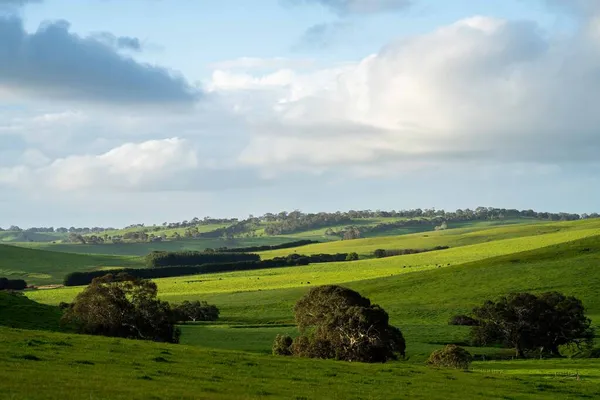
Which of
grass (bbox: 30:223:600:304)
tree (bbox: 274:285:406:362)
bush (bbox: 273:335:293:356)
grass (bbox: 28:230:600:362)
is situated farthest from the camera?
grass (bbox: 30:223:600:304)

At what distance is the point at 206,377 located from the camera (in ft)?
107

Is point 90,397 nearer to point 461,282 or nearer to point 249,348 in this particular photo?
point 249,348

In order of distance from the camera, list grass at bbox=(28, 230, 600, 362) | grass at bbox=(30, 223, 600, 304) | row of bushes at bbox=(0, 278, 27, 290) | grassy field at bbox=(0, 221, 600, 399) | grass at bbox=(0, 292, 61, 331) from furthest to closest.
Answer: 1. row of bushes at bbox=(0, 278, 27, 290)
2. grass at bbox=(30, 223, 600, 304)
3. grass at bbox=(28, 230, 600, 362)
4. grass at bbox=(0, 292, 61, 331)
5. grassy field at bbox=(0, 221, 600, 399)

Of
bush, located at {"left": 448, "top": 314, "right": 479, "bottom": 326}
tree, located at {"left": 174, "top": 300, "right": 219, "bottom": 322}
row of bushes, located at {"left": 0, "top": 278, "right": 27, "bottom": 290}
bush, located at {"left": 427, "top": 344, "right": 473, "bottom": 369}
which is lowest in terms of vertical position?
bush, located at {"left": 448, "top": 314, "right": 479, "bottom": 326}

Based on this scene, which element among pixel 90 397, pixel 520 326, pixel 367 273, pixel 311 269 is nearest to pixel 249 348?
pixel 520 326

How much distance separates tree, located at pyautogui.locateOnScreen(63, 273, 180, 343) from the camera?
64312mm

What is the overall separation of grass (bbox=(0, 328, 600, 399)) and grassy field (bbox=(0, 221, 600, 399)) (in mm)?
75

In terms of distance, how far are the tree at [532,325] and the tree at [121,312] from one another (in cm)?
3287

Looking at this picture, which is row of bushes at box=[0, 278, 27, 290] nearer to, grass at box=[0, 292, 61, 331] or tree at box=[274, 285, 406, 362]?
grass at box=[0, 292, 61, 331]

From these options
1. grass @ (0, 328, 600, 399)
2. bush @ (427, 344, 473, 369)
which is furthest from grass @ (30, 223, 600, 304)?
grass @ (0, 328, 600, 399)

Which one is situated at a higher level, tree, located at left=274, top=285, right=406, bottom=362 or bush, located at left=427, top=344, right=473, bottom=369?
tree, located at left=274, top=285, right=406, bottom=362

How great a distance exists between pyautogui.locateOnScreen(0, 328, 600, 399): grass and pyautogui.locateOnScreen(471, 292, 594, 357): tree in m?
27.6

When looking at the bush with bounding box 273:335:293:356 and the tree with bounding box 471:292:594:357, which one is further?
the tree with bounding box 471:292:594:357

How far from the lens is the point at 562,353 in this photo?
81.8 meters
